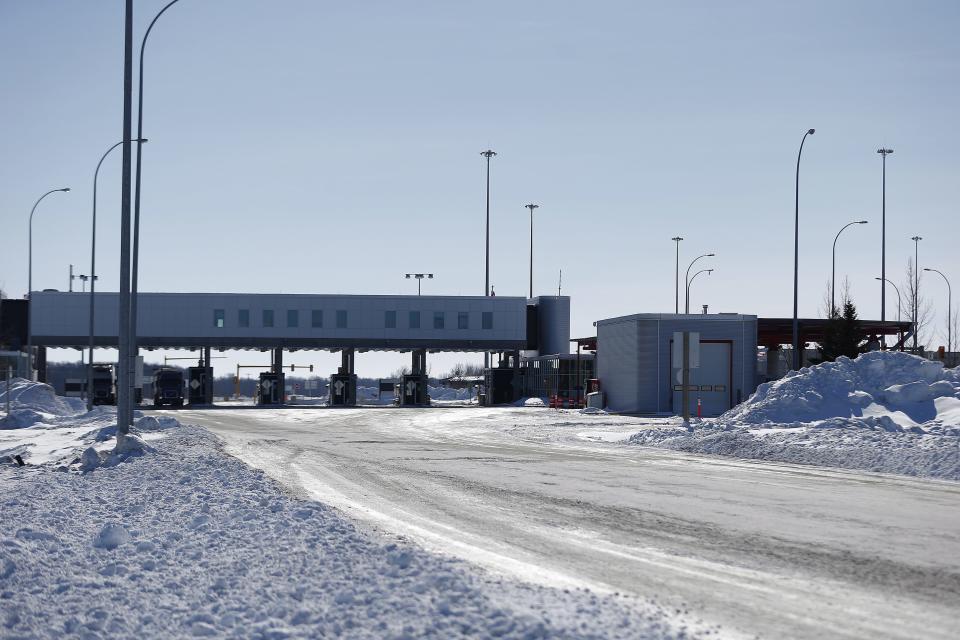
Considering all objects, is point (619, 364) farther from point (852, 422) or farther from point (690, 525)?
point (690, 525)

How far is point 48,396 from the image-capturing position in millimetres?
52531

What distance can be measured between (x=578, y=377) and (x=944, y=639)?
2514 inches

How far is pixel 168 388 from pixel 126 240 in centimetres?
5108

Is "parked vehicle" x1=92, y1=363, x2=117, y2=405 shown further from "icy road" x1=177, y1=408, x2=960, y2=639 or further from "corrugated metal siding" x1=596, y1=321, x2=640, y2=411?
"icy road" x1=177, y1=408, x2=960, y2=639

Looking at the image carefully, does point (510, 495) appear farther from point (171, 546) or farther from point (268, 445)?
point (268, 445)

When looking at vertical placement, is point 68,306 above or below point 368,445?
above

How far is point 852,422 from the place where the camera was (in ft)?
94.1

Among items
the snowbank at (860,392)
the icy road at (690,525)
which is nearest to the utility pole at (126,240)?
the icy road at (690,525)

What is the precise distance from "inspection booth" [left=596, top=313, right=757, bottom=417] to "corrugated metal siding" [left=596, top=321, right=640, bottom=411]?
0.10 m

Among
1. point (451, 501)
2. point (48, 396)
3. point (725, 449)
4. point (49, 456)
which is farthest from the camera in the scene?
point (48, 396)

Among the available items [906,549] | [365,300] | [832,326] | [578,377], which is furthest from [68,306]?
[906,549]

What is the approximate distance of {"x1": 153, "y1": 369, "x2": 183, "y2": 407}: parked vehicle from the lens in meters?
73.8

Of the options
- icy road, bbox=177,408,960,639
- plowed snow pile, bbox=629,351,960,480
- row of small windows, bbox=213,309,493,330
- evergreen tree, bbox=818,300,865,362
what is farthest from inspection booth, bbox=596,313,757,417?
row of small windows, bbox=213,309,493,330

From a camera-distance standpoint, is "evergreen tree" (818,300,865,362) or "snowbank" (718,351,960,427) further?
"evergreen tree" (818,300,865,362)
